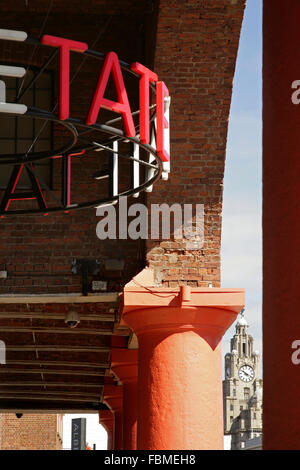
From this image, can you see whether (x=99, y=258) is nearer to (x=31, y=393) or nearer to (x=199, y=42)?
(x=199, y=42)

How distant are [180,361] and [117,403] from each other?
497 inches

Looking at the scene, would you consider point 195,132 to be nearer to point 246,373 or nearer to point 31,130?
point 31,130

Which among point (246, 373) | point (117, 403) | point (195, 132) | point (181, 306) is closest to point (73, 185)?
point (195, 132)

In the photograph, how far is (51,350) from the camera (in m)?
19.4

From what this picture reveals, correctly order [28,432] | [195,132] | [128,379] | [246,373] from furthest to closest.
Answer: [246,373] < [28,432] < [128,379] < [195,132]

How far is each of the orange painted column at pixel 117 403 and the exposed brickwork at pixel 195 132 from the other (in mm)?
11110

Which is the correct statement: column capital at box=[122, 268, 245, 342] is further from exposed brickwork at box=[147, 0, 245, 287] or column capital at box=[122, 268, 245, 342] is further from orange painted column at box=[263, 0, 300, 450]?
orange painted column at box=[263, 0, 300, 450]

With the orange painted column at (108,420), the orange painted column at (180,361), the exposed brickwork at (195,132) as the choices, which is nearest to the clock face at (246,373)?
the orange painted column at (108,420)

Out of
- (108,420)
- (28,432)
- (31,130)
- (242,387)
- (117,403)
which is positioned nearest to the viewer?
(31,130)

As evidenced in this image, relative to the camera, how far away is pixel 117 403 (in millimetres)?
23531

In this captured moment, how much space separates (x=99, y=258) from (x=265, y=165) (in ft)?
33.3

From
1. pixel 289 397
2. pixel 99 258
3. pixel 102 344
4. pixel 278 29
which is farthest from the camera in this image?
pixel 102 344

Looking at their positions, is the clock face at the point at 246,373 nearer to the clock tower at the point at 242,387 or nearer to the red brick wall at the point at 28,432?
the clock tower at the point at 242,387
